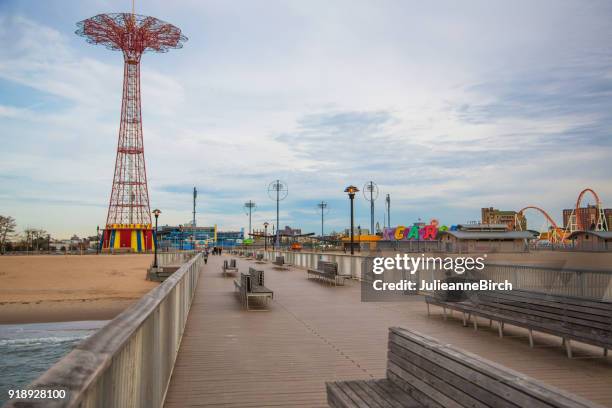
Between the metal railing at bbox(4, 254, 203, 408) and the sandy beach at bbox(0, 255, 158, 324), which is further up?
the metal railing at bbox(4, 254, 203, 408)

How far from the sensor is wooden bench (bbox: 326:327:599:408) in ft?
8.35

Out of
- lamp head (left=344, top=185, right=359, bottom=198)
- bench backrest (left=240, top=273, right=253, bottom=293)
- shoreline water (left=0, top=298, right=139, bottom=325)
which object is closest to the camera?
bench backrest (left=240, top=273, right=253, bottom=293)

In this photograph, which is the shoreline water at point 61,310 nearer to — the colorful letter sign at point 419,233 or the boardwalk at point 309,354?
the boardwalk at point 309,354

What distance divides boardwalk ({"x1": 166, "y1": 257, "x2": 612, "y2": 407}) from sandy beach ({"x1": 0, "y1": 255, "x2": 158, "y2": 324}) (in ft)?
49.9

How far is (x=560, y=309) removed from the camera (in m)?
7.32

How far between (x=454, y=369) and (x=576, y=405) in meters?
1.16

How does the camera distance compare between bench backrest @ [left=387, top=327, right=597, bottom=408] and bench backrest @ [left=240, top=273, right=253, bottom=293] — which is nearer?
bench backrest @ [left=387, top=327, right=597, bottom=408]

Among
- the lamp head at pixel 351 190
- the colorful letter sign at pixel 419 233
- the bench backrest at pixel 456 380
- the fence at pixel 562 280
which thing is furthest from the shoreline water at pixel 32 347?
the colorful letter sign at pixel 419 233

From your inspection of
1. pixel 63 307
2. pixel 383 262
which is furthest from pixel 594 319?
pixel 63 307

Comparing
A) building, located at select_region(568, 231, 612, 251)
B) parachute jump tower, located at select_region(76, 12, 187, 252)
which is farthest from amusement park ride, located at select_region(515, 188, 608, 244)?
parachute jump tower, located at select_region(76, 12, 187, 252)

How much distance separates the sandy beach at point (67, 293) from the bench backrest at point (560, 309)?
20150mm

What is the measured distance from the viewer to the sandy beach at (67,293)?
81.9 feet

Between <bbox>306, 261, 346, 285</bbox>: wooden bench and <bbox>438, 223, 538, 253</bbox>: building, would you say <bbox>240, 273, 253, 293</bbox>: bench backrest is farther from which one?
<bbox>438, 223, 538, 253</bbox>: building

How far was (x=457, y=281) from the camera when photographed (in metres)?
10.9
